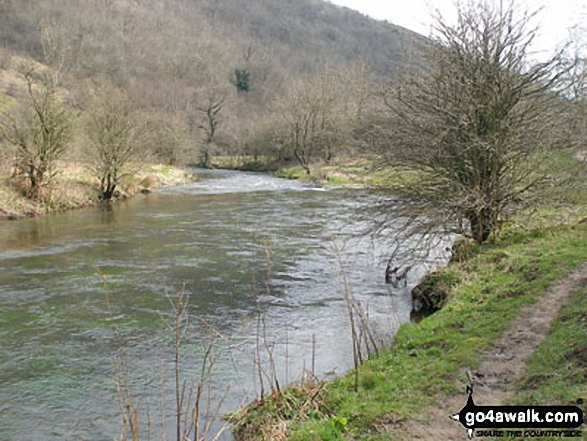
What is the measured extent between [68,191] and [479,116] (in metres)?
25.3

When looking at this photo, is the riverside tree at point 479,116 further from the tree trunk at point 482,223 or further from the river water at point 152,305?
the river water at point 152,305

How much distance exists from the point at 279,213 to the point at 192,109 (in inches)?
2711

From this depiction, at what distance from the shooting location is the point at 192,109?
304 feet

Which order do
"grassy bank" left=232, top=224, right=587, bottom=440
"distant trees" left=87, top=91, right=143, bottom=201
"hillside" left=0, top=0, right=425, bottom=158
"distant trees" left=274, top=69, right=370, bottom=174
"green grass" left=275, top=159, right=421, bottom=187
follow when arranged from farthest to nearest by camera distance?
"hillside" left=0, top=0, right=425, bottom=158
"distant trees" left=274, top=69, right=370, bottom=174
"distant trees" left=87, top=91, right=143, bottom=201
"green grass" left=275, top=159, right=421, bottom=187
"grassy bank" left=232, top=224, right=587, bottom=440

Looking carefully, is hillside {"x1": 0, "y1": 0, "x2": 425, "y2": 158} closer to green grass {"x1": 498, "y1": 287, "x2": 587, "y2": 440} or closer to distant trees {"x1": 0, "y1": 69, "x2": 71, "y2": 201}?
distant trees {"x1": 0, "y1": 69, "x2": 71, "y2": 201}

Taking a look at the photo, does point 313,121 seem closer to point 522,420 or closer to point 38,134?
point 38,134

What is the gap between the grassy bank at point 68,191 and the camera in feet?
88.6

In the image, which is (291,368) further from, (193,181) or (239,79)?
(239,79)

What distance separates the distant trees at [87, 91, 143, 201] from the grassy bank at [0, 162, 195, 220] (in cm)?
94

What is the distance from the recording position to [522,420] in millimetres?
5734

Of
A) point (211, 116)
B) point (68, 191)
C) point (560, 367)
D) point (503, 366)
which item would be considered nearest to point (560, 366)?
point (560, 367)

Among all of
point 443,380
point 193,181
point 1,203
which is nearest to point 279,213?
point 1,203

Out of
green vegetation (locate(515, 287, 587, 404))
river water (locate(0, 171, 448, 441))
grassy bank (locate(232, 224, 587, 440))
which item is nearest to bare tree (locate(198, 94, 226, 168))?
river water (locate(0, 171, 448, 441))

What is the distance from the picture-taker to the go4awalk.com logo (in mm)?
5273
